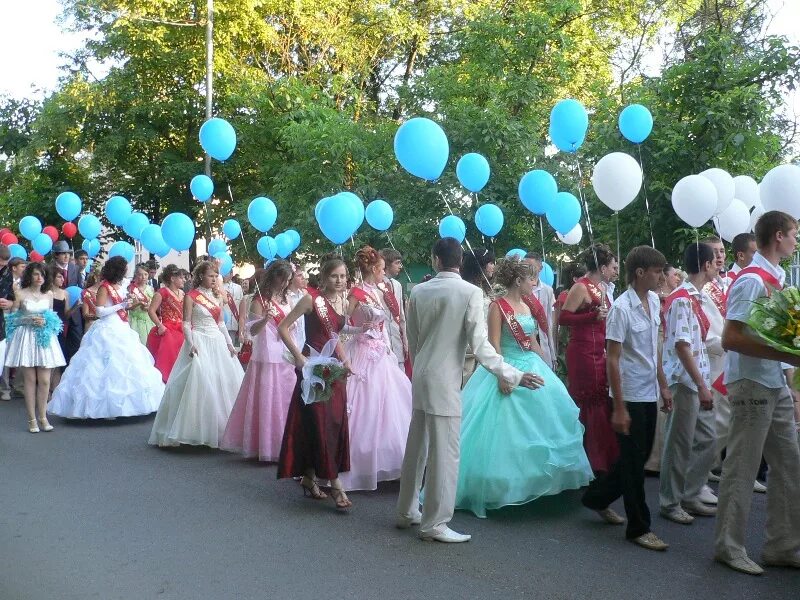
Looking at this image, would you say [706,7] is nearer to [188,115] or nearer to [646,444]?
[188,115]

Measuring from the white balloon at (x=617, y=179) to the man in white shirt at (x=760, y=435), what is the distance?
3591 mm

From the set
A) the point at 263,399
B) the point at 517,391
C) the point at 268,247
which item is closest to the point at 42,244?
the point at 268,247

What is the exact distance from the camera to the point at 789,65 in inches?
512

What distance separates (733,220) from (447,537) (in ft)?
18.4

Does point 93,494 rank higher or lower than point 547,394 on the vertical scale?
lower

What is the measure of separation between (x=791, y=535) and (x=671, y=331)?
5.65 ft

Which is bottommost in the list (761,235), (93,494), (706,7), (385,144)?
(93,494)

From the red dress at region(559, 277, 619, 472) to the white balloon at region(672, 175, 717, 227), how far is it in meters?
1.96

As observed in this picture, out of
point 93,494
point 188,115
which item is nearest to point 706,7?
point 188,115

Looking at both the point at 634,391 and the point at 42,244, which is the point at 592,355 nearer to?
the point at 634,391

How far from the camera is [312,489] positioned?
24.8 ft

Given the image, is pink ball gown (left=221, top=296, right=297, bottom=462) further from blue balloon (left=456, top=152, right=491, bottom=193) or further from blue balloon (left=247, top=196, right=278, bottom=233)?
blue balloon (left=247, top=196, right=278, bottom=233)

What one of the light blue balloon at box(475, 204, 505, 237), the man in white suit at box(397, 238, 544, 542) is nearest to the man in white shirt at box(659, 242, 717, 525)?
the man in white suit at box(397, 238, 544, 542)

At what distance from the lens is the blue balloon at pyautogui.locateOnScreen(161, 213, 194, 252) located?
511 inches
